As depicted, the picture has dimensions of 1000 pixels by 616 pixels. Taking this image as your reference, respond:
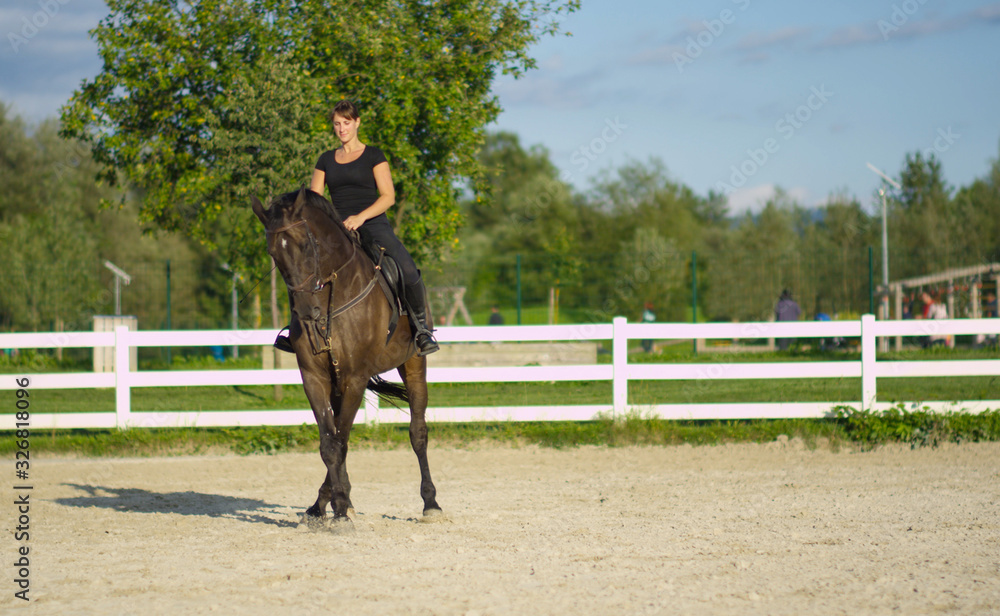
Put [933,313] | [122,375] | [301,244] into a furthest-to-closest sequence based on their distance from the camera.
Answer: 1. [933,313]
2. [122,375]
3. [301,244]

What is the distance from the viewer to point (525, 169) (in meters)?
85.0

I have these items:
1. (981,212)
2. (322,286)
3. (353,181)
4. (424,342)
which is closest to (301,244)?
(322,286)

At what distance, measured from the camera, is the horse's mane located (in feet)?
17.7

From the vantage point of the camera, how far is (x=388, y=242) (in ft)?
20.8

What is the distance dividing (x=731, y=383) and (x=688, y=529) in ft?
36.5

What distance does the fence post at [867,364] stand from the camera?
9.99 meters

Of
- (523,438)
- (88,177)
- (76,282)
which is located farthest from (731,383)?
(88,177)

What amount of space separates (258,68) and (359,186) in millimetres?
8032

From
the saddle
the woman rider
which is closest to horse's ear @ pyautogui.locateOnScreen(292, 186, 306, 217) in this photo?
the woman rider

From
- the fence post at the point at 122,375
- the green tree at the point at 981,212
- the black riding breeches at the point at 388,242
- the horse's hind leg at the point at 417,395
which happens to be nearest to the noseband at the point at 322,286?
the black riding breeches at the point at 388,242

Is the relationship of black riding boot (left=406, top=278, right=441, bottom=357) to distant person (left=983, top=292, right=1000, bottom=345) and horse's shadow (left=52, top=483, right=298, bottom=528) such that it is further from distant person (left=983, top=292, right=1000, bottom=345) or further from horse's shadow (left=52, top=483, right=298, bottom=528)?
distant person (left=983, top=292, right=1000, bottom=345)

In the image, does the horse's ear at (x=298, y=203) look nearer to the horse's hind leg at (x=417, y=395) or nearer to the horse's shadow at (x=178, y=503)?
the horse's hind leg at (x=417, y=395)

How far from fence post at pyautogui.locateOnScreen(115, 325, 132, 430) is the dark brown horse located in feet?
16.4

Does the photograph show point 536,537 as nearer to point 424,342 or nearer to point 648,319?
point 424,342
